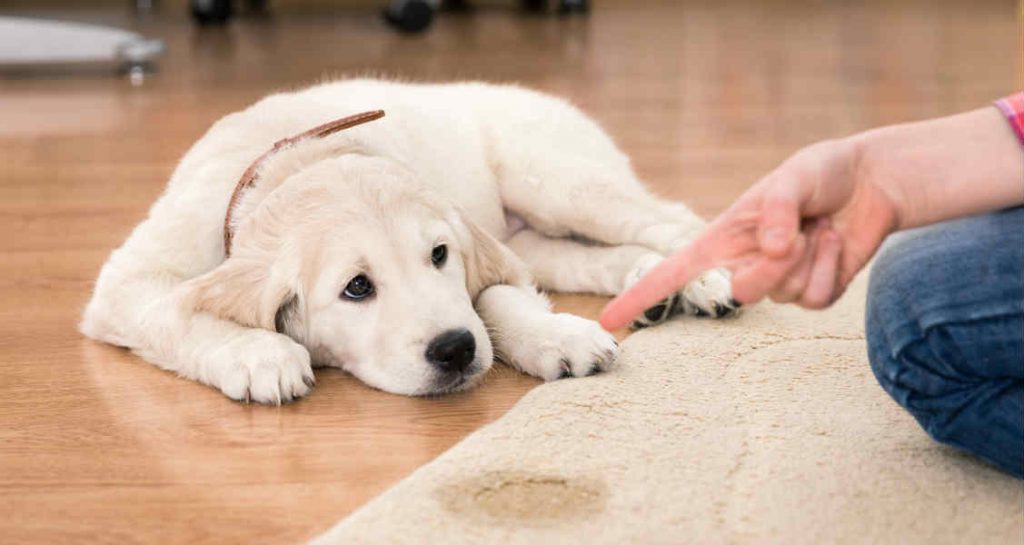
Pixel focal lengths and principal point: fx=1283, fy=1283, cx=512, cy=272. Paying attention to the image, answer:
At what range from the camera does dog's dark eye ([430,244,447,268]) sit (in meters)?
1.89

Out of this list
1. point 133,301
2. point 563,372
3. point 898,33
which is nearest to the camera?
point 563,372

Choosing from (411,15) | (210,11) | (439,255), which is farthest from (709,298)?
(210,11)

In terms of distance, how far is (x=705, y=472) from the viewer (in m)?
1.50

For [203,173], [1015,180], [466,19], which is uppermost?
[1015,180]

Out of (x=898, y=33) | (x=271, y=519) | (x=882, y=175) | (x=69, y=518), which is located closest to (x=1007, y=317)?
(x=882, y=175)

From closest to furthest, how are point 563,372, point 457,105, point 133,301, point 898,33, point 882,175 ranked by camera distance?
point 882,175
point 563,372
point 133,301
point 457,105
point 898,33

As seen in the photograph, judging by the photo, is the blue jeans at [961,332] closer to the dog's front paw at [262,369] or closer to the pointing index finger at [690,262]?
the pointing index finger at [690,262]

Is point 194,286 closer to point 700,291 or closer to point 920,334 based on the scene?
point 700,291

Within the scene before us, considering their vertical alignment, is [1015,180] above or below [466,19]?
above

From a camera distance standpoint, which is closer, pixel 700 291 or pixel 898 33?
pixel 700 291

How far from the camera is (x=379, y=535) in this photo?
135 cm

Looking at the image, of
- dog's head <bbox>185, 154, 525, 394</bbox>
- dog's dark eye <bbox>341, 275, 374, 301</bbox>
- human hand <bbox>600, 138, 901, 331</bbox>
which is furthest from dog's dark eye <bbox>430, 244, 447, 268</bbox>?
human hand <bbox>600, 138, 901, 331</bbox>

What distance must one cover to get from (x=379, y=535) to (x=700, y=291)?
35.0 inches

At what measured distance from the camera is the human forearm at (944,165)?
1.30 metres
